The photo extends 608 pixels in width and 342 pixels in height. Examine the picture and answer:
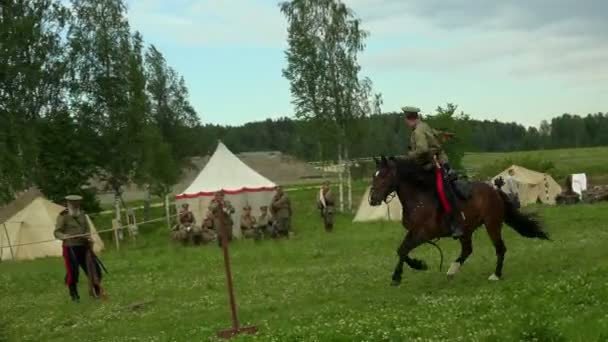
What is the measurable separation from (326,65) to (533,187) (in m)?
12.9

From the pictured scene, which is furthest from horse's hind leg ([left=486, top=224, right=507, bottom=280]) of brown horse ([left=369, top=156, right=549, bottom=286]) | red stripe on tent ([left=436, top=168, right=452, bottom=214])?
red stripe on tent ([left=436, top=168, right=452, bottom=214])

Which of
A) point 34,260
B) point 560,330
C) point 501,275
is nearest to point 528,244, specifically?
point 501,275

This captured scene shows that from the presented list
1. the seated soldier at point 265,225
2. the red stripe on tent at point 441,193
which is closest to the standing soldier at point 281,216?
the seated soldier at point 265,225

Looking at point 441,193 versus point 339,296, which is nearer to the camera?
point 339,296

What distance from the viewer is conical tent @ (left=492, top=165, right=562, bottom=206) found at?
138ft

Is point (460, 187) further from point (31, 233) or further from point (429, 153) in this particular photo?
point (31, 233)

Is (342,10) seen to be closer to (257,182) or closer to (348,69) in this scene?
(348,69)

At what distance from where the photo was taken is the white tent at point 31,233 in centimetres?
3081

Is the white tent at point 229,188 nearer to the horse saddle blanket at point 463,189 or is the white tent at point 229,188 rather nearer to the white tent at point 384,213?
the white tent at point 384,213

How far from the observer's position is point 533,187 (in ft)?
140

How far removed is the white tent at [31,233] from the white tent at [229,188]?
492 cm

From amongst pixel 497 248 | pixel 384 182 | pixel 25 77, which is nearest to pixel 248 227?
pixel 25 77

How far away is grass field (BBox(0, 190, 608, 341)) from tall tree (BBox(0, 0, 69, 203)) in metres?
8.16

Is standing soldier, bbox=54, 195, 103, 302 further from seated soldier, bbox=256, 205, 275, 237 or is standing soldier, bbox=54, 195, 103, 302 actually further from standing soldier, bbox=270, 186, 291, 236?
seated soldier, bbox=256, 205, 275, 237
